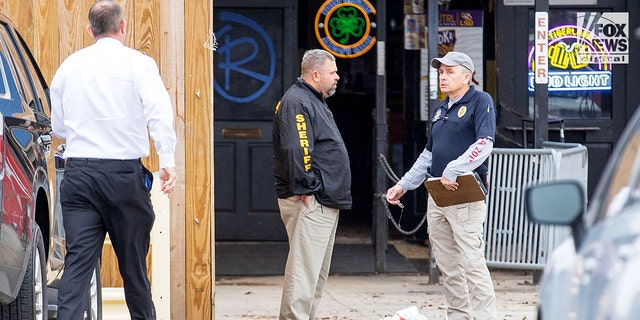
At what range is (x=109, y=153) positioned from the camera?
6465 mm

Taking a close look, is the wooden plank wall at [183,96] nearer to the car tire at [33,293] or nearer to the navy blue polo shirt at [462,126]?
the navy blue polo shirt at [462,126]

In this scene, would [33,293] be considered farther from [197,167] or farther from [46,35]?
[46,35]

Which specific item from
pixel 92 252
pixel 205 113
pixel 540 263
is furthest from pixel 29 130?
pixel 540 263

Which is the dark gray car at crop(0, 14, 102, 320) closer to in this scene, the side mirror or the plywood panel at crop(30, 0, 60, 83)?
the plywood panel at crop(30, 0, 60, 83)

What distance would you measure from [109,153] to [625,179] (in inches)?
125

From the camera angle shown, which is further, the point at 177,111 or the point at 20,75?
the point at 177,111

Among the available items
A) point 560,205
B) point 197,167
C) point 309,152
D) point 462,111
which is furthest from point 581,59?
→ point 560,205

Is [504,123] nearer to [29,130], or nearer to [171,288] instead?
[171,288]

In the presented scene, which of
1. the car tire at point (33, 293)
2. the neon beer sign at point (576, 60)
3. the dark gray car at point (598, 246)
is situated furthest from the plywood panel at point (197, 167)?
the neon beer sign at point (576, 60)

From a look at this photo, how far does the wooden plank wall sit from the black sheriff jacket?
514 millimetres

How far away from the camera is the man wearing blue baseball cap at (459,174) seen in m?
7.99

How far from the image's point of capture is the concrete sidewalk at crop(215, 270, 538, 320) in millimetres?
9547

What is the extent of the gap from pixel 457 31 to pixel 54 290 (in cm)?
558

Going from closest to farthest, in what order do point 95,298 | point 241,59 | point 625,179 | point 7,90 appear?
point 625,179, point 7,90, point 95,298, point 241,59
